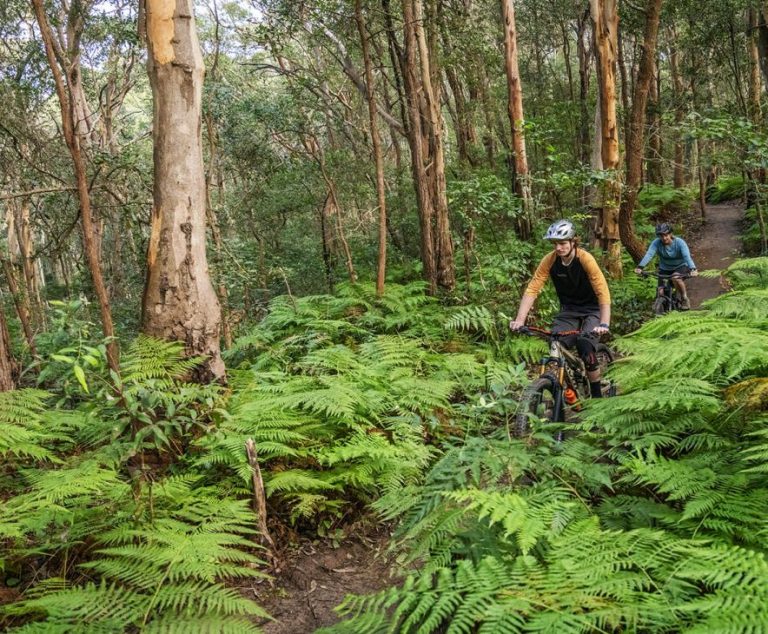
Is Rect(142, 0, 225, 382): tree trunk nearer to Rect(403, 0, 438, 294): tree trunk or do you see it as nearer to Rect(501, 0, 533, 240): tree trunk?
Rect(403, 0, 438, 294): tree trunk

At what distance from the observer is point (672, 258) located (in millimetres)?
8531

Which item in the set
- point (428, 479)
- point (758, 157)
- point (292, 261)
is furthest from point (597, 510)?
point (292, 261)

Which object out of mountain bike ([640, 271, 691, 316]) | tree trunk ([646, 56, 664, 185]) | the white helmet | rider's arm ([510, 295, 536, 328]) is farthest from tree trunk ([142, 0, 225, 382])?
tree trunk ([646, 56, 664, 185])

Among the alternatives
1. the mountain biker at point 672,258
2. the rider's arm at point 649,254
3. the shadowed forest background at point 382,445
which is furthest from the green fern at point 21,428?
the rider's arm at point 649,254

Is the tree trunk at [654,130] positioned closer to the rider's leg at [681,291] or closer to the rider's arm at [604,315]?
the rider's leg at [681,291]

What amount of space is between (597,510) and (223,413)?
2643 mm

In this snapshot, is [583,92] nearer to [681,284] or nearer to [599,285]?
[681,284]

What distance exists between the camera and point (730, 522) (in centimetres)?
235

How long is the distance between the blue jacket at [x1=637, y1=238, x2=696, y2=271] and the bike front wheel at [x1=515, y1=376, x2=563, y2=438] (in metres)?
4.73

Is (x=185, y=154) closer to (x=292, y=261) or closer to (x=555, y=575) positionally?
(x=555, y=575)

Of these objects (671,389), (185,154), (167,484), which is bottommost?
(167,484)

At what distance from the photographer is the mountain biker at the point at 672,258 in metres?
8.29

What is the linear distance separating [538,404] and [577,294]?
145cm

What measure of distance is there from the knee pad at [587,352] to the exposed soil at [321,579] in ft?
8.51
